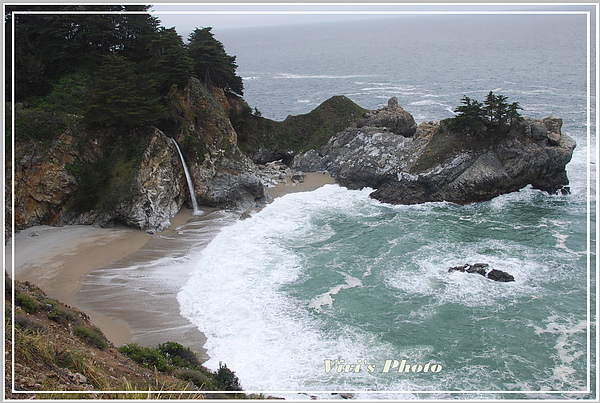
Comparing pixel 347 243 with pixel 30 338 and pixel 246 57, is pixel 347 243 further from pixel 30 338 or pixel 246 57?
pixel 246 57

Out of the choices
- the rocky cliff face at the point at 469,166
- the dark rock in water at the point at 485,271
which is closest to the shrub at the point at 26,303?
the dark rock in water at the point at 485,271

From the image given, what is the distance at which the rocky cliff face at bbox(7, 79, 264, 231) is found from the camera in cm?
2930

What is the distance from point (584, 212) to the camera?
105 feet

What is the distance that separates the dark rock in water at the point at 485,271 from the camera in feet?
76.3

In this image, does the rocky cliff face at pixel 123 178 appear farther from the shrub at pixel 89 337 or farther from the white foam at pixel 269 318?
the shrub at pixel 89 337

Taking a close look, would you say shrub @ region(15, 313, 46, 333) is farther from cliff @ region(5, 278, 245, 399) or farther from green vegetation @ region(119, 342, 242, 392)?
green vegetation @ region(119, 342, 242, 392)

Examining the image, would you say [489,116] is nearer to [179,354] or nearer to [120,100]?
[120,100]

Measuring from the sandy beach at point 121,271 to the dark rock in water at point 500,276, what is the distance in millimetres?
14909

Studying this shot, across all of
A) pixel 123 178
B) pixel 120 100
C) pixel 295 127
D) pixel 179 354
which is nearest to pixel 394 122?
pixel 295 127

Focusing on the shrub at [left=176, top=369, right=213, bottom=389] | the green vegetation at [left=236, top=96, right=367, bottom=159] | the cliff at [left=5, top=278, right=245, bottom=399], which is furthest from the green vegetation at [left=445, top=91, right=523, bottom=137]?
the shrub at [left=176, top=369, right=213, bottom=389]

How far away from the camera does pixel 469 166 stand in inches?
1414

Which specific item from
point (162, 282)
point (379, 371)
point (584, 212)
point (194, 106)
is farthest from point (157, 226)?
point (584, 212)

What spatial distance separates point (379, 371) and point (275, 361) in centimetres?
387

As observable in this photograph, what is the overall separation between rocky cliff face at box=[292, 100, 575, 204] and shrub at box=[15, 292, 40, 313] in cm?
2666
